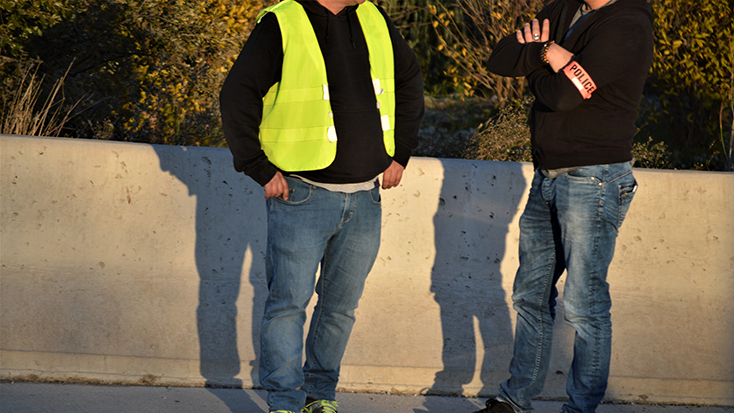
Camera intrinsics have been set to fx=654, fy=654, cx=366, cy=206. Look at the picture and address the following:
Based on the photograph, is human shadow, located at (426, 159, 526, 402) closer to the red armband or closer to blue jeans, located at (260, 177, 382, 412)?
blue jeans, located at (260, 177, 382, 412)

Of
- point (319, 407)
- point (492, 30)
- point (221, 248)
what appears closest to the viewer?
point (319, 407)

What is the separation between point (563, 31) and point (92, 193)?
95.6 inches

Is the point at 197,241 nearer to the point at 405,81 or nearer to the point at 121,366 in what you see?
the point at 121,366

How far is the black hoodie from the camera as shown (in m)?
2.49

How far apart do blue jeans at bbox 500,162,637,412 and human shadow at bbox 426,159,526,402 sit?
1.76 feet

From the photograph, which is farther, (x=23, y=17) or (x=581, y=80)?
(x=23, y=17)

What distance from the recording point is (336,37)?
2.60 metres

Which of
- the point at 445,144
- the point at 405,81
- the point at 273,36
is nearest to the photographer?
the point at 273,36

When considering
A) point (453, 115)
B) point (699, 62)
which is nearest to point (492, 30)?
point (699, 62)

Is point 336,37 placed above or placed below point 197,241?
above

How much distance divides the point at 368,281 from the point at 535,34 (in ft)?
5.00

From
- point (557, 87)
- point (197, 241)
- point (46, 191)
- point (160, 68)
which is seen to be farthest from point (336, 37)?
point (160, 68)

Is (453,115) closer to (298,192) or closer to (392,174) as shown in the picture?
(392,174)

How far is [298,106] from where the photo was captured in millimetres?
2520
